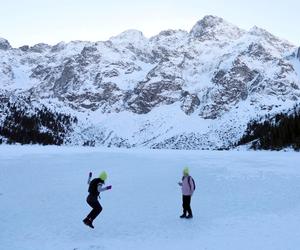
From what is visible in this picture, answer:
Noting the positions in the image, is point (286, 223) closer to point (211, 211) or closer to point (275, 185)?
point (211, 211)

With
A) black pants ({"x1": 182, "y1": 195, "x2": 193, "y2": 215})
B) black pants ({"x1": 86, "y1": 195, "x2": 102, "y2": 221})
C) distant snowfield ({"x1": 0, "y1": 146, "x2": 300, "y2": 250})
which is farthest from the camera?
black pants ({"x1": 182, "y1": 195, "x2": 193, "y2": 215})

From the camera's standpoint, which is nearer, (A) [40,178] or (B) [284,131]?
(A) [40,178]

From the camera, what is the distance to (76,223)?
1775 centimetres

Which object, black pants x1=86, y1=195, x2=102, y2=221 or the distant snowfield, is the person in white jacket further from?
black pants x1=86, y1=195, x2=102, y2=221

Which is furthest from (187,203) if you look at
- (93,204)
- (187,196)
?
(93,204)

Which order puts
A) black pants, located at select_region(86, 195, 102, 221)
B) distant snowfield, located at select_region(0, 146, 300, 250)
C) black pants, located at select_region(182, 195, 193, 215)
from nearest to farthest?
distant snowfield, located at select_region(0, 146, 300, 250) → black pants, located at select_region(86, 195, 102, 221) → black pants, located at select_region(182, 195, 193, 215)

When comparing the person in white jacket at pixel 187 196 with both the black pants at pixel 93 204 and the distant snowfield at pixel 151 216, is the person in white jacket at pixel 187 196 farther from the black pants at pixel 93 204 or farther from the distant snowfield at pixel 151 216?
the black pants at pixel 93 204

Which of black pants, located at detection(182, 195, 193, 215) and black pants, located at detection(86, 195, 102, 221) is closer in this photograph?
black pants, located at detection(86, 195, 102, 221)

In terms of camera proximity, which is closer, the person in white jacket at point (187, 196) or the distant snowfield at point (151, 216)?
the distant snowfield at point (151, 216)

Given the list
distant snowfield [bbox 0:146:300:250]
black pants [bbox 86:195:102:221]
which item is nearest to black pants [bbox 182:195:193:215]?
distant snowfield [bbox 0:146:300:250]

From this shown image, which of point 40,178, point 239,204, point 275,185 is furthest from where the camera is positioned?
point 40,178

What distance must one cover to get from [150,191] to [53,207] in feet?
25.3

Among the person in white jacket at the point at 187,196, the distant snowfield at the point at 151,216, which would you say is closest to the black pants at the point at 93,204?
the distant snowfield at the point at 151,216

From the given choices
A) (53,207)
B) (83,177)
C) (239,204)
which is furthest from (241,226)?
(83,177)
